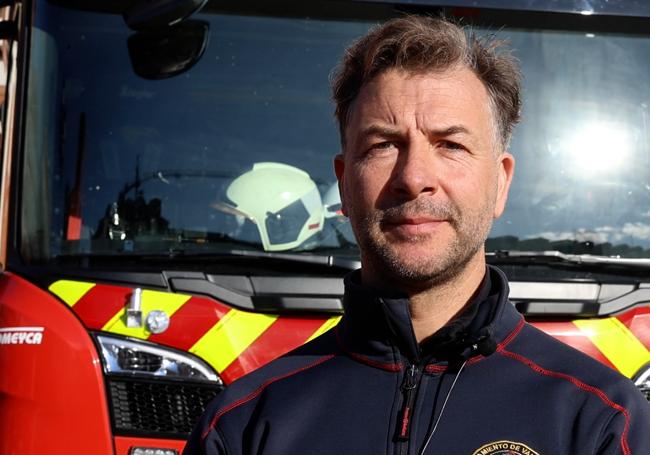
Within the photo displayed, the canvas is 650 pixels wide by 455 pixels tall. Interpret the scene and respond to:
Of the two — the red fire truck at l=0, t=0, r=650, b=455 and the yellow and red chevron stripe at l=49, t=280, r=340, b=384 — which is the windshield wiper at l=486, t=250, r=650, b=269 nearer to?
the red fire truck at l=0, t=0, r=650, b=455

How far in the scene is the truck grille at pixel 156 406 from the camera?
11.1 feet

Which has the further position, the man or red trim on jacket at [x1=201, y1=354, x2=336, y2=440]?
red trim on jacket at [x1=201, y1=354, x2=336, y2=440]

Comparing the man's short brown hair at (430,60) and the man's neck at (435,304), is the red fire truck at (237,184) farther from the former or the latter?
the man's neck at (435,304)

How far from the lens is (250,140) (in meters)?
3.69

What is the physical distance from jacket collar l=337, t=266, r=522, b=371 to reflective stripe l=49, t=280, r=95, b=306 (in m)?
1.59

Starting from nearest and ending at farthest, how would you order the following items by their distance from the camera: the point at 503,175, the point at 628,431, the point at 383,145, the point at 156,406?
the point at 628,431
the point at 383,145
the point at 503,175
the point at 156,406

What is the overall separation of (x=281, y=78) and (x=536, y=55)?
95 cm

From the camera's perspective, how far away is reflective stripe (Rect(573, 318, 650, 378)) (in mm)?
3441

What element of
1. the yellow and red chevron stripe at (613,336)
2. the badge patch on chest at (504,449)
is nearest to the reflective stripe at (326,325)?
the yellow and red chevron stripe at (613,336)

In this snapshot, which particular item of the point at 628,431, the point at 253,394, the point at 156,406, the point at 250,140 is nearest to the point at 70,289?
the point at 156,406

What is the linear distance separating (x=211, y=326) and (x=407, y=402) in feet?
5.08

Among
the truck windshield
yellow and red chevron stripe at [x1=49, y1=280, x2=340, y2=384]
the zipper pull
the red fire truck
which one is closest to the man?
the zipper pull

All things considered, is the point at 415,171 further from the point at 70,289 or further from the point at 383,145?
the point at 70,289

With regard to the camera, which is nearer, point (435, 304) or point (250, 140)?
point (435, 304)
